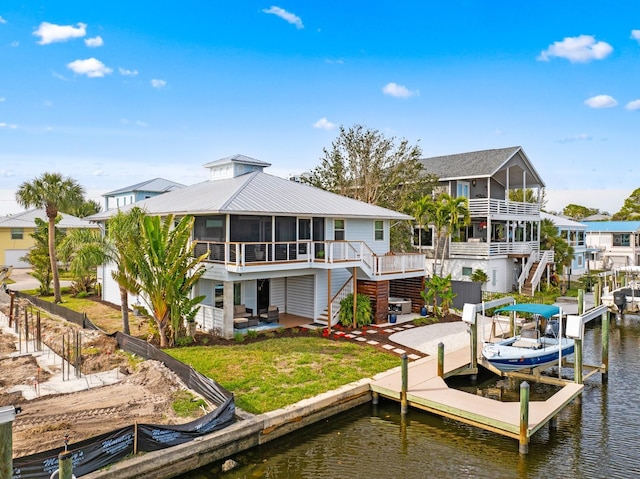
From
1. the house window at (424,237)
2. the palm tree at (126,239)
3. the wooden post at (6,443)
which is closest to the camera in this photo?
the wooden post at (6,443)

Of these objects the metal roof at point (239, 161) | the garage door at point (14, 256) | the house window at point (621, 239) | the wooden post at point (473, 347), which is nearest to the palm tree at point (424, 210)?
the metal roof at point (239, 161)

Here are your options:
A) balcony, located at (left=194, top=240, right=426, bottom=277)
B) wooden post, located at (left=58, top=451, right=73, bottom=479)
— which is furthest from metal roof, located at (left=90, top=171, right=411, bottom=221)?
wooden post, located at (left=58, top=451, right=73, bottom=479)

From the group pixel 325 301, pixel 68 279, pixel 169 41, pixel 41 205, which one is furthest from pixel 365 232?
pixel 68 279

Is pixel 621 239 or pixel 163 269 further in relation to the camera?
pixel 621 239

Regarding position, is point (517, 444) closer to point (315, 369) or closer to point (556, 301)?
point (315, 369)

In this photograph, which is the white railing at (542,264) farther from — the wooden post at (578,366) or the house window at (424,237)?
the wooden post at (578,366)

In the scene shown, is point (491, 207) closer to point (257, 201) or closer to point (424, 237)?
point (424, 237)

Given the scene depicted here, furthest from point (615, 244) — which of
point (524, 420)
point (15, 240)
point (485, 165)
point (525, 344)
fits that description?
point (15, 240)

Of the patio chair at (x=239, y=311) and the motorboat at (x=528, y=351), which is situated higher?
the patio chair at (x=239, y=311)

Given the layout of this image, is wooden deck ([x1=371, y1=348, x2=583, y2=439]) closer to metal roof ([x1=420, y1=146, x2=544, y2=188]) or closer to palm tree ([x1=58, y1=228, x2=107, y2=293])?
palm tree ([x1=58, y1=228, x2=107, y2=293])
